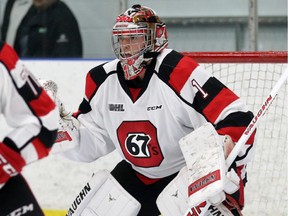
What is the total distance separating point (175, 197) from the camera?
3.47m

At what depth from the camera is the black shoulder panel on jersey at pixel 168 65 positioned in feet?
11.5

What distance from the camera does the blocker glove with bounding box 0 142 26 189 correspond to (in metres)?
2.71

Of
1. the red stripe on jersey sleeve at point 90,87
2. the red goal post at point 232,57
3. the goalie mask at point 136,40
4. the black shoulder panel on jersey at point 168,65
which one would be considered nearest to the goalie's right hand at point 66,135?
the red stripe on jersey sleeve at point 90,87

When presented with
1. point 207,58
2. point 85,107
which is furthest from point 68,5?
point 85,107

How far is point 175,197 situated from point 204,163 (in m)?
0.27

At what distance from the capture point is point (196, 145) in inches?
130

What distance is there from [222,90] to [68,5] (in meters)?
2.02

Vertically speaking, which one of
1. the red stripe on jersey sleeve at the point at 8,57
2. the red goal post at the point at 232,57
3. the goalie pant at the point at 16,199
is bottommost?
the red goal post at the point at 232,57

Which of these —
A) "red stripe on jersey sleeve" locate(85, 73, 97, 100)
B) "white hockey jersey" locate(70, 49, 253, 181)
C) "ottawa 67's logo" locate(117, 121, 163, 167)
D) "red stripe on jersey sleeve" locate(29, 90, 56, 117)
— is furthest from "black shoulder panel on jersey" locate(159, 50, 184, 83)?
"red stripe on jersey sleeve" locate(29, 90, 56, 117)

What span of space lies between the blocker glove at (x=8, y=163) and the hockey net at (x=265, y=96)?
64.6 inches

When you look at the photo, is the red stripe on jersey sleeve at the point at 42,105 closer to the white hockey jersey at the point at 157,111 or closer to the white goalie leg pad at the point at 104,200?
the white hockey jersey at the point at 157,111

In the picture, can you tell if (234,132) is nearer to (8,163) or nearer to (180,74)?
(180,74)

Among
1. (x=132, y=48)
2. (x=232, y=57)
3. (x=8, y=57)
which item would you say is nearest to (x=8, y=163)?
(x=8, y=57)

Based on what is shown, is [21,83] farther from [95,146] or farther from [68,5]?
[68,5]
